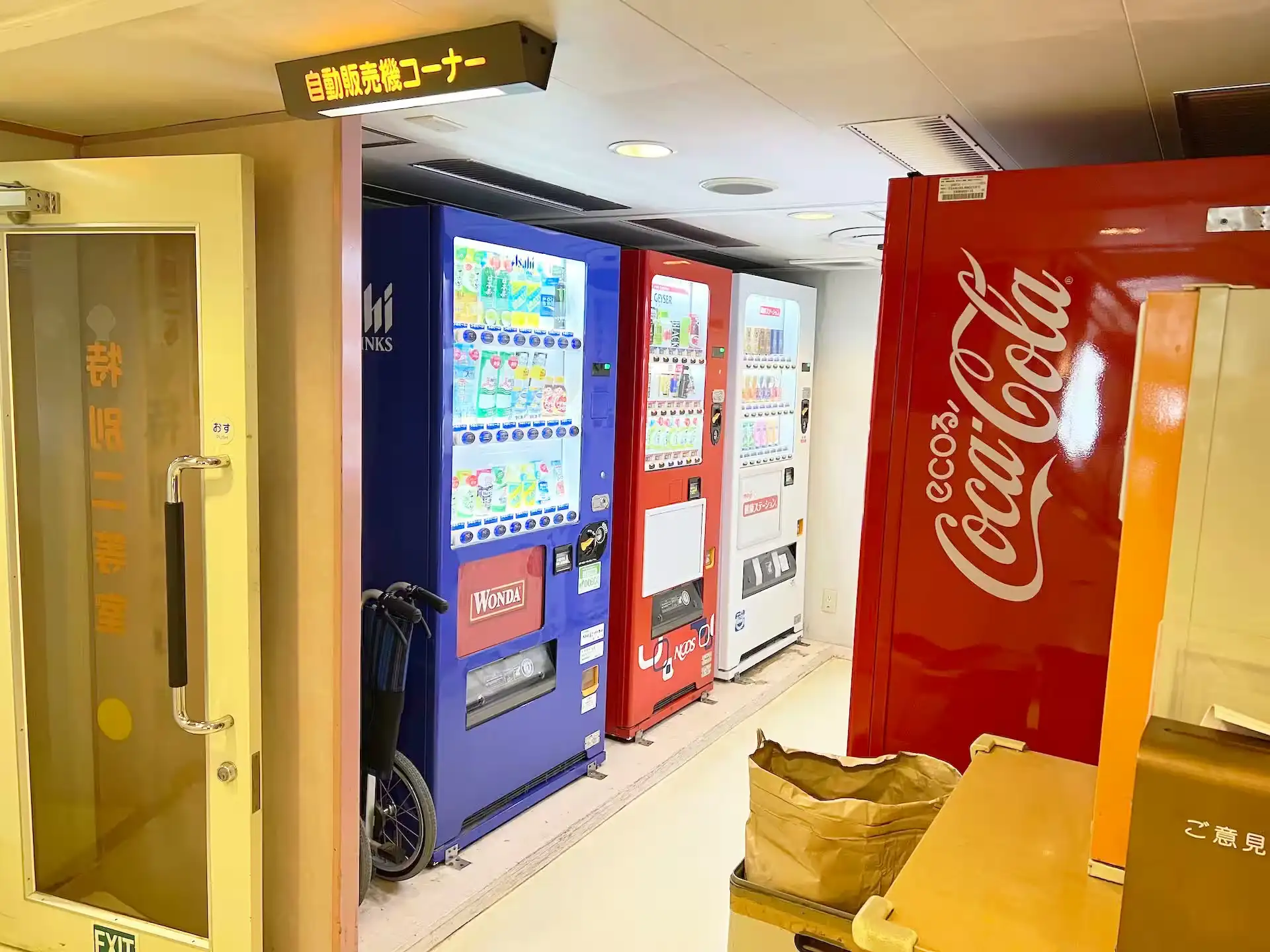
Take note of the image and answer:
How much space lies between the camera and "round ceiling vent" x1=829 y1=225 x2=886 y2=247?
401 centimetres

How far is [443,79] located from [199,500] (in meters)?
1.45

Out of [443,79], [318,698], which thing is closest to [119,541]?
[318,698]

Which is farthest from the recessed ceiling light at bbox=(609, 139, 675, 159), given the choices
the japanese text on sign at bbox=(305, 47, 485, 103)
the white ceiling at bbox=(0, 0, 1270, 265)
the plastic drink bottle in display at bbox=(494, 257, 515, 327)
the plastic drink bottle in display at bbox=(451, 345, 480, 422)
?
the japanese text on sign at bbox=(305, 47, 485, 103)

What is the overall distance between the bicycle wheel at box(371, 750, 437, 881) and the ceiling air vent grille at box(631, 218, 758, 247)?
253 centimetres

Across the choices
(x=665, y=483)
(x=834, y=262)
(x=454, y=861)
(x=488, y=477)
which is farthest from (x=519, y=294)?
(x=834, y=262)

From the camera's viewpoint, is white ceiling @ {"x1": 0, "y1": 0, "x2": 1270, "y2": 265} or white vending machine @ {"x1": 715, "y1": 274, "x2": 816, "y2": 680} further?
white vending machine @ {"x1": 715, "y1": 274, "x2": 816, "y2": 680}

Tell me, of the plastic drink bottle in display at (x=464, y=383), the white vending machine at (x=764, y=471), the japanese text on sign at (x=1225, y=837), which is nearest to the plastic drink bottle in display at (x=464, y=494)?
the plastic drink bottle in display at (x=464, y=383)

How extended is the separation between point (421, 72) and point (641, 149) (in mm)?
1060

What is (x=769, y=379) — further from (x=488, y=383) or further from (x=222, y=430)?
(x=222, y=430)

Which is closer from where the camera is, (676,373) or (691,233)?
(676,373)

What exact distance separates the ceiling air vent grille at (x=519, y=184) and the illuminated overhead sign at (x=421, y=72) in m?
1.10

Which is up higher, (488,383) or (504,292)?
(504,292)

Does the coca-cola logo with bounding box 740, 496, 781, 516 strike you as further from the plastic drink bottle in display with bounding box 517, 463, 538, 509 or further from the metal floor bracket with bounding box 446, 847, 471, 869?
the metal floor bracket with bounding box 446, 847, 471, 869

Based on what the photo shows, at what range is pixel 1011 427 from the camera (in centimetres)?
198
